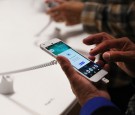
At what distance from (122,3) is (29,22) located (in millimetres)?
317

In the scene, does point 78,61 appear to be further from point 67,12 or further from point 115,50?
point 67,12

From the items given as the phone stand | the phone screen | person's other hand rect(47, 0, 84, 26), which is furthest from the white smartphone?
person's other hand rect(47, 0, 84, 26)

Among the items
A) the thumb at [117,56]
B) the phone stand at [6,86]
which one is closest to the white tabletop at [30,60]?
the phone stand at [6,86]

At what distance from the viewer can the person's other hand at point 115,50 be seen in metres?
0.59

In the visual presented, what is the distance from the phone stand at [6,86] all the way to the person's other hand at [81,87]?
136mm

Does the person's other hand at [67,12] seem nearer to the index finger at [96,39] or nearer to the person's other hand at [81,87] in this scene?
the index finger at [96,39]

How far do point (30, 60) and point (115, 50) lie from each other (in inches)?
9.1

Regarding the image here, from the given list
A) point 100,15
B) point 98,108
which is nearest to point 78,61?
point 98,108

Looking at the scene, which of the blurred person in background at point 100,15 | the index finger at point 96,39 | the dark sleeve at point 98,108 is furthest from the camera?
the blurred person in background at point 100,15

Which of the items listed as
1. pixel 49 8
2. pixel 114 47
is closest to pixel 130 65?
pixel 114 47

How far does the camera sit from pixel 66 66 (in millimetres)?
556

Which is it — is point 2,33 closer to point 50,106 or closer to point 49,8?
point 49,8

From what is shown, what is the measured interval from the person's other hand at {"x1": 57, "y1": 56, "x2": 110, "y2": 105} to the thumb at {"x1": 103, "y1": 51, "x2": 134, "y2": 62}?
0.22 ft

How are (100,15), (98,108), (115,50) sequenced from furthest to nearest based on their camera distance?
(100,15)
(115,50)
(98,108)
